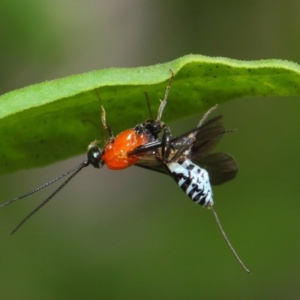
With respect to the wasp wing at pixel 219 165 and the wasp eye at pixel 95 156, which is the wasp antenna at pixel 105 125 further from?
the wasp wing at pixel 219 165

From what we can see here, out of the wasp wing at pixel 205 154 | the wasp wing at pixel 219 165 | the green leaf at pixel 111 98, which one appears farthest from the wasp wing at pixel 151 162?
the green leaf at pixel 111 98

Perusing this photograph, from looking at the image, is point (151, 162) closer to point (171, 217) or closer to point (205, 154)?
point (205, 154)

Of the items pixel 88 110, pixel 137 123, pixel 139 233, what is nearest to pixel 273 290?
pixel 139 233

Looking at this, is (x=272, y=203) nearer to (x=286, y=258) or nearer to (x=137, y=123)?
(x=286, y=258)

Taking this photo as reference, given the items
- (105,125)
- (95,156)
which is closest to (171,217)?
(95,156)

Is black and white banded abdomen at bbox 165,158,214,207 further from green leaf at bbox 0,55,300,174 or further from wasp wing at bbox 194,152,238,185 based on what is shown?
green leaf at bbox 0,55,300,174

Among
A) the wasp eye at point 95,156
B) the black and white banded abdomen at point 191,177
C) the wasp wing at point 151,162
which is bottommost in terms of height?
the black and white banded abdomen at point 191,177

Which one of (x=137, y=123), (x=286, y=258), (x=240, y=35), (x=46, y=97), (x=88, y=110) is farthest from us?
(x=240, y=35)
